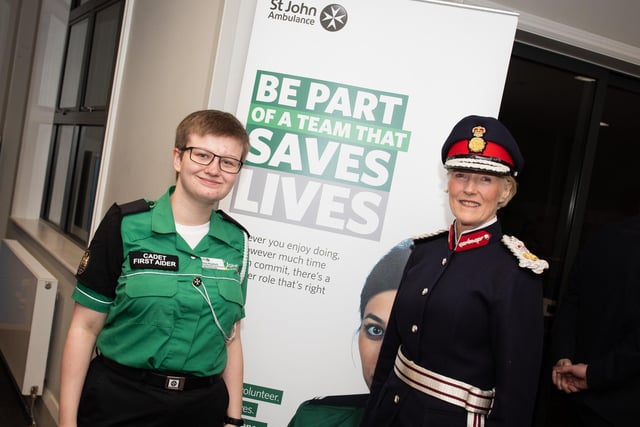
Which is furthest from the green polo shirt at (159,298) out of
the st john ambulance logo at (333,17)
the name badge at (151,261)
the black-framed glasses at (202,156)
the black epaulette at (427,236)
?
the st john ambulance logo at (333,17)

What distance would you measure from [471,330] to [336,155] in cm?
81

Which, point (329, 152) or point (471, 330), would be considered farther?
point (329, 152)

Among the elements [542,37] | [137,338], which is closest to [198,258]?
[137,338]

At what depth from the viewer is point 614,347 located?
1947mm

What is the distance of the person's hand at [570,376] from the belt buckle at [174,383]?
4.70ft

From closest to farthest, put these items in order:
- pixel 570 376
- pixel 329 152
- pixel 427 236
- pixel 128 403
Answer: pixel 128 403 < pixel 427 236 < pixel 329 152 < pixel 570 376

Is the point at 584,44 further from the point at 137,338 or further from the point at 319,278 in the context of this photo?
the point at 137,338

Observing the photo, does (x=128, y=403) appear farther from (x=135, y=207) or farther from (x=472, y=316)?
(x=472, y=316)

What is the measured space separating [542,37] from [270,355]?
1954 millimetres

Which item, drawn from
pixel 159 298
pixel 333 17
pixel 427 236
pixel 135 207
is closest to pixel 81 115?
pixel 333 17

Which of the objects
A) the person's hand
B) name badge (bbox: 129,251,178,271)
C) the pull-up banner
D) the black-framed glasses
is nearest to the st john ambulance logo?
the pull-up banner

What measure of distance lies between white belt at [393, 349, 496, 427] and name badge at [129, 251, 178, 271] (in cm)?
71

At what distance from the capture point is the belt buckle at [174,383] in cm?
142

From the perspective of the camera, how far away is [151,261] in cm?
142
